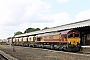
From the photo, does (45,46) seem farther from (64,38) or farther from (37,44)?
(64,38)

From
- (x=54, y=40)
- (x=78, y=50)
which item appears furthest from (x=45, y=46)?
(x=78, y=50)

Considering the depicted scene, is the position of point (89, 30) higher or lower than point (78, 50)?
higher

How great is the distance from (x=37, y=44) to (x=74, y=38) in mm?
17823

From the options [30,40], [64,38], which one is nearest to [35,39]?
[30,40]

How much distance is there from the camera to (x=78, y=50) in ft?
106

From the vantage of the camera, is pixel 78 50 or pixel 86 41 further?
pixel 86 41

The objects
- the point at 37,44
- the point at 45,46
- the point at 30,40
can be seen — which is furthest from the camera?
the point at 30,40

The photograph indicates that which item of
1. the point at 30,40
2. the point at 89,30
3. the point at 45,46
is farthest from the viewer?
the point at 30,40

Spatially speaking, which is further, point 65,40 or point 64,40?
point 64,40

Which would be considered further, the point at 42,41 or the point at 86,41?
the point at 42,41

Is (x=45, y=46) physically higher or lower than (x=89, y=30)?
lower

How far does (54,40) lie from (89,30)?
22.5 feet

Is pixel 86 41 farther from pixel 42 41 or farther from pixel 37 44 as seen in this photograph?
pixel 37 44

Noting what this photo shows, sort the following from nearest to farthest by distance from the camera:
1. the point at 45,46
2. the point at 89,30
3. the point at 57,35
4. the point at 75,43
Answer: the point at 75,43 < the point at 57,35 < the point at 89,30 < the point at 45,46
